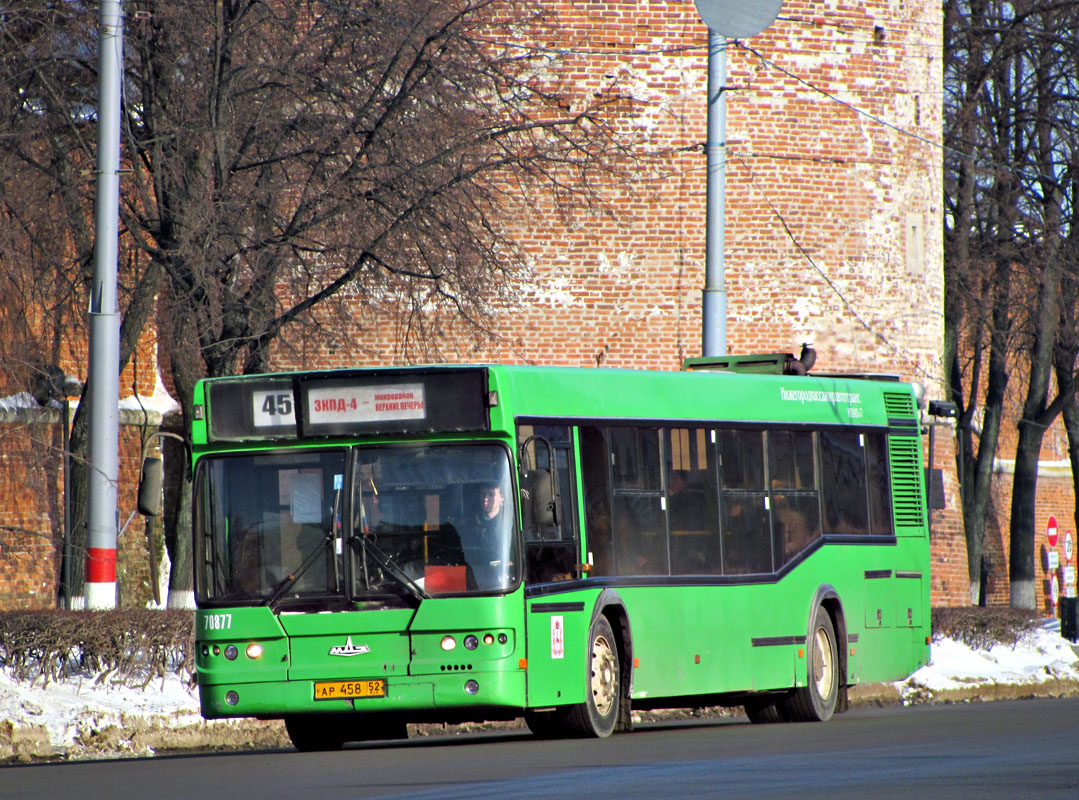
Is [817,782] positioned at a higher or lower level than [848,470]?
lower

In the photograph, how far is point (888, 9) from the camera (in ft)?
93.5

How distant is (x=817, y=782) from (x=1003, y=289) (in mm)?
24772

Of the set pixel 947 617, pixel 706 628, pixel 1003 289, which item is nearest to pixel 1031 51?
pixel 1003 289

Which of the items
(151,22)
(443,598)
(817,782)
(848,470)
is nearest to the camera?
(817,782)

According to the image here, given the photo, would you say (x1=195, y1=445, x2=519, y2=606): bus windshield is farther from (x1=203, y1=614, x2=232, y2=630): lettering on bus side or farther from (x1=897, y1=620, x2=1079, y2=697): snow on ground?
(x1=897, y1=620, x2=1079, y2=697): snow on ground

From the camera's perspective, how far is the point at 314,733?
13805 mm

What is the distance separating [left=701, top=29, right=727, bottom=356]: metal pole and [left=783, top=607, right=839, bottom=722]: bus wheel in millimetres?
3791

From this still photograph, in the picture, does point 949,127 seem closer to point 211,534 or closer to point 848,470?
point 848,470

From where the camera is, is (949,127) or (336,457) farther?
(949,127)

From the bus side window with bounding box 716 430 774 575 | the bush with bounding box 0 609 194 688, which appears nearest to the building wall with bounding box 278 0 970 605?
the bush with bounding box 0 609 194 688

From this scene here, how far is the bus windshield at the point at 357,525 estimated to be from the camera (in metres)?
12.6

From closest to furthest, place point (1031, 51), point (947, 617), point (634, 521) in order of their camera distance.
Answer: point (634, 521), point (947, 617), point (1031, 51)

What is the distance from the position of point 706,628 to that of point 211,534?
3886 millimetres

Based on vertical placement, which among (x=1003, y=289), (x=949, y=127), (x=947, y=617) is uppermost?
(x=949, y=127)
